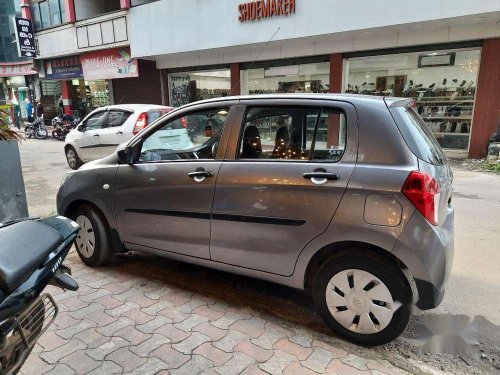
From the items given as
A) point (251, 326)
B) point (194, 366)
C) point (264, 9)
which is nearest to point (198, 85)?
point (264, 9)

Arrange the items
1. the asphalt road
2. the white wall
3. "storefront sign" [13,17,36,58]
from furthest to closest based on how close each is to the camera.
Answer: "storefront sign" [13,17,36,58] < the white wall < the asphalt road

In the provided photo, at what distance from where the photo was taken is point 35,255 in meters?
1.89

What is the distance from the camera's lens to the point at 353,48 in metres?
11.6

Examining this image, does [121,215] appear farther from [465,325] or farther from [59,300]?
[465,325]

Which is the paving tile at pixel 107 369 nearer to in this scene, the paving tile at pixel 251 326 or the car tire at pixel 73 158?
the paving tile at pixel 251 326

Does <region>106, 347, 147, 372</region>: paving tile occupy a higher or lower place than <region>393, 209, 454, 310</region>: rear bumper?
lower

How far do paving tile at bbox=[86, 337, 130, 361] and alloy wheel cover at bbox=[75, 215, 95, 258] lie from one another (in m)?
1.39

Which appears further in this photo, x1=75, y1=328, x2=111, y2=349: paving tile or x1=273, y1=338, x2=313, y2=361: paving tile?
x1=75, y1=328, x2=111, y2=349: paving tile

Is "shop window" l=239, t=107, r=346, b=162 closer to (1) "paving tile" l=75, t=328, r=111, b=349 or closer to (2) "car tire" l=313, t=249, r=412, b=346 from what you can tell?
(2) "car tire" l=313, t=249, r=412, b=346

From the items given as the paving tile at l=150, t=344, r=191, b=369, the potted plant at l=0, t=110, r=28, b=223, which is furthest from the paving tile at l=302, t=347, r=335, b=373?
the potted plant at l=0, t=110, r=28, b=223

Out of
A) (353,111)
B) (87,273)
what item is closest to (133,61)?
(87,273)

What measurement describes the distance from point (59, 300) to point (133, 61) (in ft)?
49.7

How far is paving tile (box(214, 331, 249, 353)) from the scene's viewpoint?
260 cm

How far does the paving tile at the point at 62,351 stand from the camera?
250cm
